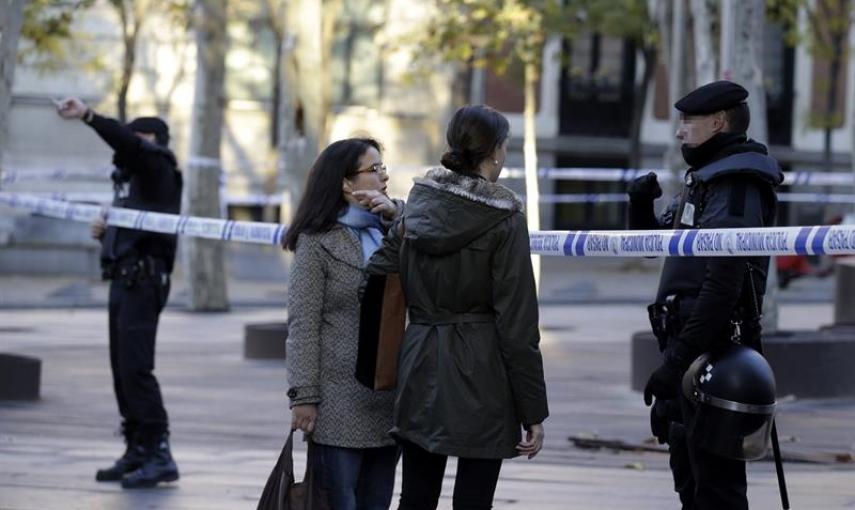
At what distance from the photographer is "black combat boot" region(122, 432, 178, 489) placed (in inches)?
358

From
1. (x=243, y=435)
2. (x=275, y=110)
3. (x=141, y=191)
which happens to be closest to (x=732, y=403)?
(x=141, y=191)

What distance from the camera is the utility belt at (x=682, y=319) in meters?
6.07

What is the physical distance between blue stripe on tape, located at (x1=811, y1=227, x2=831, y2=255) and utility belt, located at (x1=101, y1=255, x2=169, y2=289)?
4116mm

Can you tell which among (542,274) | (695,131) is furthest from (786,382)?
(542,274)

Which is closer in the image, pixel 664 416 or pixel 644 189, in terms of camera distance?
pixel 664 416

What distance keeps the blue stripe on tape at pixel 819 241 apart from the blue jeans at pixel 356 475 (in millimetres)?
1555

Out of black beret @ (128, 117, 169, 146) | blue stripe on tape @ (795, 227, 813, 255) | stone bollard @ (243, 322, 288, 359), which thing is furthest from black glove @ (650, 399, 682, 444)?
stone bollard @ (243, 322, 288, 359)

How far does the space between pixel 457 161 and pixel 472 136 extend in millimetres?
95

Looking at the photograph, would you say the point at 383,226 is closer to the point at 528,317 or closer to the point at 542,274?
the point at 528,317

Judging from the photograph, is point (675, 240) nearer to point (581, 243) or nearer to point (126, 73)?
point (581, 243)

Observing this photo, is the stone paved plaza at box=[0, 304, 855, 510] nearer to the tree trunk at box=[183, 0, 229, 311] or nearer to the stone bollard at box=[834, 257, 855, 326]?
the stone bollard at box=[834, 257, 855, 326]

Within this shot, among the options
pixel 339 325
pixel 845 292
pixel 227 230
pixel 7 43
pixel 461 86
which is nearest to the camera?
pixel 339 325

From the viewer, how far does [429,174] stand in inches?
229

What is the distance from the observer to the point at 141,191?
9438 mm
